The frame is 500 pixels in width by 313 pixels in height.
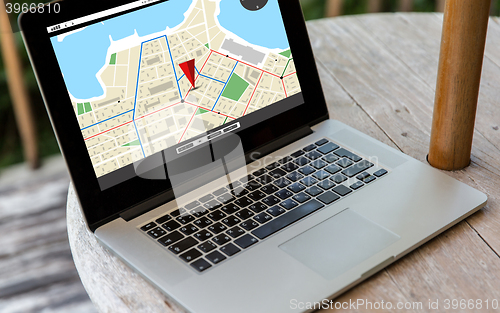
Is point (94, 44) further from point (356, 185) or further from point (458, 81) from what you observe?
point (458, 81)

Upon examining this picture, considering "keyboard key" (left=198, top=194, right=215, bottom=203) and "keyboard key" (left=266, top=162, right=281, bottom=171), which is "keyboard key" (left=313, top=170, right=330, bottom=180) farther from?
"keyboard key" (left=198, top=194, right=215, bottom=203)

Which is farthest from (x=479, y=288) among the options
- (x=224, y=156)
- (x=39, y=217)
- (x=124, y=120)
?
(x=39, y=217)

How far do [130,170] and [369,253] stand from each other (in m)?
0.36

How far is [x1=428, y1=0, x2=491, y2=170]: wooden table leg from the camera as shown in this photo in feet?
2.26

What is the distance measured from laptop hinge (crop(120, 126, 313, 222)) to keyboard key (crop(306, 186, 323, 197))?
4.7 inches

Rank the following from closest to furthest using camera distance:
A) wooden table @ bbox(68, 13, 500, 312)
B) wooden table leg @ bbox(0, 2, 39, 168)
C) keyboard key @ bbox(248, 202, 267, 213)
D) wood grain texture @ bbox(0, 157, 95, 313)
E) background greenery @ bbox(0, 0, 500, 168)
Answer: wooden table @ bbox(68, 13, 500, 312) < keyboard key @ bbox(248, 202, 267, 213) < wood grain texture @ bbox(0, 157, 95, 313) < wooden table leg @ bbox(0, 2, 39, 168) < background greenery @ bbox(0, 0, 500, 168)

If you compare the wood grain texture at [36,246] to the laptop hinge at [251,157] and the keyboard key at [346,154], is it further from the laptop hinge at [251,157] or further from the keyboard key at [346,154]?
the keyboard key at [346,154]

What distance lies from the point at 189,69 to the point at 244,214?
25cm

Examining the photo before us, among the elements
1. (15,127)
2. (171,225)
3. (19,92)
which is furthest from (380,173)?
(15,127)

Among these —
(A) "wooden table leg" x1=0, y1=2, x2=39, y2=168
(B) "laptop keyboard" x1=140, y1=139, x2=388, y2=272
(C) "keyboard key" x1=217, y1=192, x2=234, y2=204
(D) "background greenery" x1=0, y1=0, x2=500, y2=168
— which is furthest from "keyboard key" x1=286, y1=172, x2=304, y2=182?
(D) "background greenery" x1=0, y1=0, x2=500, y2=168

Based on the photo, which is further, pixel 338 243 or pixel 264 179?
pixel 264 179

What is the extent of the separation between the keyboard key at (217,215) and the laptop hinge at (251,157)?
0.25 feet

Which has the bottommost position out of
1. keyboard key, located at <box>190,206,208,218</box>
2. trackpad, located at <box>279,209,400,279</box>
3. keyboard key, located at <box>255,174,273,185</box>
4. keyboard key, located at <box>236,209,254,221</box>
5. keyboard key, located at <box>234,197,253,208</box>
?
trackpad, located at <box>279,209,400,279</box>

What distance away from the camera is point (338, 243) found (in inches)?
24.3
